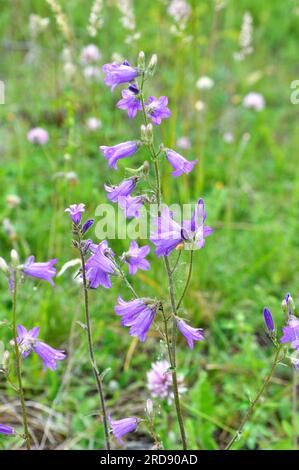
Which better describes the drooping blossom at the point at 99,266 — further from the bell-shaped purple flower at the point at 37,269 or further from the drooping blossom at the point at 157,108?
the drooping blossom at the point at 157,108

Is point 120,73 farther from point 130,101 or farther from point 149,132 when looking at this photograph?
point 149,132

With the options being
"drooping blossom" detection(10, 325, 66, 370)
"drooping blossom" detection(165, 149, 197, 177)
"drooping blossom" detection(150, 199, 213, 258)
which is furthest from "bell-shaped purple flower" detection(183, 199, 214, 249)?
"drooping blossom" detection(10, 325, 66, 370)

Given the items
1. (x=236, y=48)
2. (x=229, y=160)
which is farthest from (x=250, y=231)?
(x=236, y=48)

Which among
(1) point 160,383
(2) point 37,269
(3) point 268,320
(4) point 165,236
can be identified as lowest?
(1) point 160,383

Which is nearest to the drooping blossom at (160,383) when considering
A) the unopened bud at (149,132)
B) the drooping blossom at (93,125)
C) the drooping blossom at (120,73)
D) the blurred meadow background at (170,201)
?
the blurred meadow background at (170,201)

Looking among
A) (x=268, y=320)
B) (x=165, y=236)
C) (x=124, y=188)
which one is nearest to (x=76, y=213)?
(x=124, y=188)

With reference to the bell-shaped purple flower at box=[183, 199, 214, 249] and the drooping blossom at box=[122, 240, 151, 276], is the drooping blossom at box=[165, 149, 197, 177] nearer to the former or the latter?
the bell-shaped purple flower at box=[183, 199, 214, 249]
